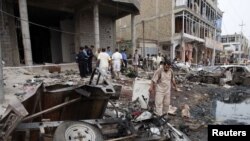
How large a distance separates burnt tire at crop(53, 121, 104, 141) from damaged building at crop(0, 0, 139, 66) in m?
10.1

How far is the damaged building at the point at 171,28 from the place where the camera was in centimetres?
2623

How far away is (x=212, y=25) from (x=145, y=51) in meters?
19.2

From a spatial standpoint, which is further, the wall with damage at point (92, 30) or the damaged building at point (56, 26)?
the wall with damage at point (92, 30)

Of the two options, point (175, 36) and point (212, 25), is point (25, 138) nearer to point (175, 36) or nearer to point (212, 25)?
point (175, 36)

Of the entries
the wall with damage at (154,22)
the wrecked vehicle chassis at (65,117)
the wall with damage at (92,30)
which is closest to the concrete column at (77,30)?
the wall with damage at (92,30)

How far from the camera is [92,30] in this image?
18766 mm

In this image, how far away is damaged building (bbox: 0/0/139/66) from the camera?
13672 millimetres

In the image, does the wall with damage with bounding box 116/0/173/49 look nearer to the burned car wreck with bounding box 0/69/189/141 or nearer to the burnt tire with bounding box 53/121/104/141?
the burned car wreck with bounding box 0/69/189/141

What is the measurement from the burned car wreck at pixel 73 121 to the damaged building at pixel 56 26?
371 inches

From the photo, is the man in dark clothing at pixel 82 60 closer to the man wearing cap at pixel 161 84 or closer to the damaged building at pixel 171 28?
the man wearing cap at pixel 161 84

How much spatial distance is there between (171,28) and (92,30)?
11.1 meters

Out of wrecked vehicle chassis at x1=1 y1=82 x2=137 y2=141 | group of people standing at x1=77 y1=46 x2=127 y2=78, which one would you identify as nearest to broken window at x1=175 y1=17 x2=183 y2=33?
group of people standing at x1=77 y1=46 x2=127 y2=78

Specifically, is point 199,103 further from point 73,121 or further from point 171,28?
point 171,28

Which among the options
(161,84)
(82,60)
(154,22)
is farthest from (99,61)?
(154,22)
